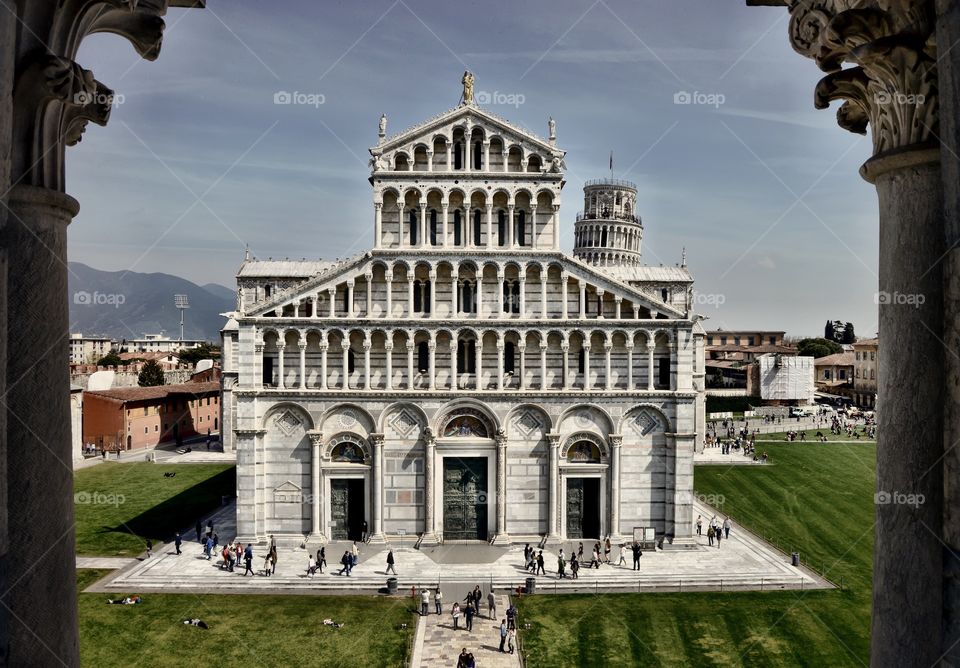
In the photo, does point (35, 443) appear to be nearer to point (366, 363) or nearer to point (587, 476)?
point (366, 363)

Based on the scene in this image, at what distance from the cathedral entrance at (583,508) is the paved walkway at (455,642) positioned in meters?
8.07

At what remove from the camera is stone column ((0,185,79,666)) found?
471 cm

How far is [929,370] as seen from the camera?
193 inches

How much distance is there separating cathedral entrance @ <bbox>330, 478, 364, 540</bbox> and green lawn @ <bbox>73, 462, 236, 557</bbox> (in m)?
9.34

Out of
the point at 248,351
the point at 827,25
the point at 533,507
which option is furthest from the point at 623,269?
the point at 827,25

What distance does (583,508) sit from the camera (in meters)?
33.2

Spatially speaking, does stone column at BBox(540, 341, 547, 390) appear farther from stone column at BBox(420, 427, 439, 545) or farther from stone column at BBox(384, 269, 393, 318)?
stone column at BBox(384, 269, 393, 318)

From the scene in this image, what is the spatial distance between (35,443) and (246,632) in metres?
21.6

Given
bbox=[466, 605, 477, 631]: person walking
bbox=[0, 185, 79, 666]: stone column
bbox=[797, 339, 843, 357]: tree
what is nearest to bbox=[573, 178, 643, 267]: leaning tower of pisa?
bbox=[797, 339, 843, 357]: tree

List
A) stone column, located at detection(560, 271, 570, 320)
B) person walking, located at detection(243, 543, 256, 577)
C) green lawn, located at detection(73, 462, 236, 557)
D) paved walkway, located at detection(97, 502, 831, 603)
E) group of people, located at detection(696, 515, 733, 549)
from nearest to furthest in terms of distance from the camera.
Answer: paved walkway, located at detection(97, 502, 831, 603) → person walking, located at detection(243, 543, 256, 577) → stone column, located at detection(560, 271, 570, 320) → group of people, located at detection(696, 515, 733, 549) → green lawn, located at detection(73, 462, 236, 557)

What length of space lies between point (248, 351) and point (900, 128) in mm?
31206

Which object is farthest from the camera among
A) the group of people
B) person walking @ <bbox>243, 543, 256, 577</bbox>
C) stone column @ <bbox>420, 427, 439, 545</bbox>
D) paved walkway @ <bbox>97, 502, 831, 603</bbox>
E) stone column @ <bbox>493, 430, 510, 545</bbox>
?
the group of people

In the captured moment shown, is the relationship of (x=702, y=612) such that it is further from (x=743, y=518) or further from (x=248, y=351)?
(x=248, y=351)

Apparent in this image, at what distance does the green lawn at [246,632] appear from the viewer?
70.5ft
